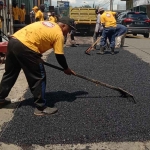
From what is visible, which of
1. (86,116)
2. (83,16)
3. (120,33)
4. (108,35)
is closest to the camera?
(86,116)

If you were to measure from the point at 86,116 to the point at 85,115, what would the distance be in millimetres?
42

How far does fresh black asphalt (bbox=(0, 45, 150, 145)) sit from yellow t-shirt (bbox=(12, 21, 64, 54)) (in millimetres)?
994

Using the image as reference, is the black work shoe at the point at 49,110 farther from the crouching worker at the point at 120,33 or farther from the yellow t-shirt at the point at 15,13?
the yellow t-shirt at the point at 15,13

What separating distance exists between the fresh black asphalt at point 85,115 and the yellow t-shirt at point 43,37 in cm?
99

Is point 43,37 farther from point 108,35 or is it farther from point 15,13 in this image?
point 15,13

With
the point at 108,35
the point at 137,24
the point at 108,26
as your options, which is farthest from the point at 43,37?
the point at 137,24

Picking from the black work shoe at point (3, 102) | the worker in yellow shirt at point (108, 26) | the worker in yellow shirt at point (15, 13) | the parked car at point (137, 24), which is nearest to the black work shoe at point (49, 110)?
the black work shoe at point (3, 102)

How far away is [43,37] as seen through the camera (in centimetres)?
410

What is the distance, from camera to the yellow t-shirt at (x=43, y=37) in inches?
160

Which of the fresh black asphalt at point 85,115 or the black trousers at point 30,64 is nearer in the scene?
the fresh black asphalt at point 85,115

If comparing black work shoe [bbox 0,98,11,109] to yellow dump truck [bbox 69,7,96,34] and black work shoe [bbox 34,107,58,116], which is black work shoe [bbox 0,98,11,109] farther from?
yellow dump truck [bbox 69,7,96,34]

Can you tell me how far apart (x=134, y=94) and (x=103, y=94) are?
0.56 meters

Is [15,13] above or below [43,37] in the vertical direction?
above

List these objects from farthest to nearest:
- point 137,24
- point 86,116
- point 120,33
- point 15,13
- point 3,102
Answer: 1. point 137,24
2. point 15,13
3. point 120,33
4. point 3,102
5. point 86,116
